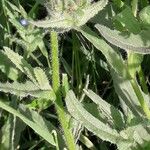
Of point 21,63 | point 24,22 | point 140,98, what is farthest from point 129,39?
point 24,22

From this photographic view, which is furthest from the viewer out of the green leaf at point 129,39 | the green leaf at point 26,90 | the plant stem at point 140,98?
the plant stem at point 140,98

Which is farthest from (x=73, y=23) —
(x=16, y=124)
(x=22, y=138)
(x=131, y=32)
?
(x=22, y=138)

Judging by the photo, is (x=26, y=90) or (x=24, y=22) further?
(x=24, y=22)

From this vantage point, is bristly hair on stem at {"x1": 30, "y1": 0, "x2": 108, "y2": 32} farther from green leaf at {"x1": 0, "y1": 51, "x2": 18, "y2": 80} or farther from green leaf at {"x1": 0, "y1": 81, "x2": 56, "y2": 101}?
green leaf at {"x1": 0, "y1": 51, "x2": 18, "y2": 80}

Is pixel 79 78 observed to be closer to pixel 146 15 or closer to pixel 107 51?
pixel 107 51

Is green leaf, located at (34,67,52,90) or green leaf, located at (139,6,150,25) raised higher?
green leaf, located at (139,6,150,25)

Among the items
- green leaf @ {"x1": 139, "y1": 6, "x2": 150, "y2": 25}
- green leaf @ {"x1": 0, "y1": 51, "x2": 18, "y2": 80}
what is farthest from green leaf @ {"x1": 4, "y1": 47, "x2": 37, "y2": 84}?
green leaf @ {"x1": 139, "y1": 6, "x2": 150, "y2": 25}

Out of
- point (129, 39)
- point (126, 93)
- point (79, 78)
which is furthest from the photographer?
point (79, 78)

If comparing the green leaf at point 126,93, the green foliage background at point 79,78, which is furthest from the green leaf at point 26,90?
the green leaf at point 126,93

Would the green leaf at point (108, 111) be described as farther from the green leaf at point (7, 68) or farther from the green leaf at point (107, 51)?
the green leaf at point (7, 68)
